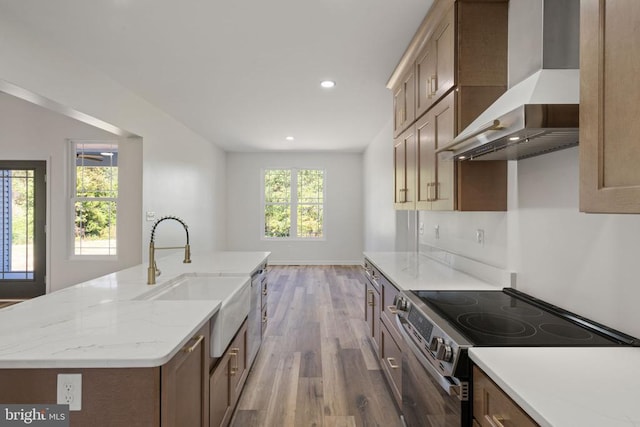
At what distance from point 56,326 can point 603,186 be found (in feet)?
6.28

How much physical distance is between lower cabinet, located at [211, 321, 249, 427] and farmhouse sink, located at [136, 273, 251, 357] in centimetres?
9

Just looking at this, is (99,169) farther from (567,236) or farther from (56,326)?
(567,236)

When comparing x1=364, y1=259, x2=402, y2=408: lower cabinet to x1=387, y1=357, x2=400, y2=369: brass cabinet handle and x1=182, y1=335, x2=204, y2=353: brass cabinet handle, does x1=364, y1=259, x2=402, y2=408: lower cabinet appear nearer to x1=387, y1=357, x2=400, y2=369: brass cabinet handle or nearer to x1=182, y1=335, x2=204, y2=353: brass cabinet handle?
x1=387, y1=357, x2=400, y2=369: brass cabinet handle

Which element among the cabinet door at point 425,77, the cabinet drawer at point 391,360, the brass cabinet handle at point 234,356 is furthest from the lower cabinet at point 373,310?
the cabinet door at point 425,77

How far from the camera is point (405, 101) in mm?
2910

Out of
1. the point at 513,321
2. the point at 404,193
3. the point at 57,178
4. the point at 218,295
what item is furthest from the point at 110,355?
the point at 57,178

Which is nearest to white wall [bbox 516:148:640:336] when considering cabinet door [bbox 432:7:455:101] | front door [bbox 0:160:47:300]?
cabinet door [bbox 432:7:455:101]

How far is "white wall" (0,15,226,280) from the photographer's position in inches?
101

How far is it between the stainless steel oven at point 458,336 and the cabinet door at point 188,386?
947 millimetres

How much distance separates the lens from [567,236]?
5.22ft

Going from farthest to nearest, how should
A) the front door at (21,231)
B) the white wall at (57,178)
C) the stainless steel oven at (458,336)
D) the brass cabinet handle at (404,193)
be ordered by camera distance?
1. the front door at (21,231)
2. the white wall at (57,178)
3. the brass cabinet handle at (404,193)
4. the stainless steel oven at (458,336)

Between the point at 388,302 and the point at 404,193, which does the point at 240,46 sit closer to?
the point at 404,193

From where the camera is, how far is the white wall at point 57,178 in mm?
4309

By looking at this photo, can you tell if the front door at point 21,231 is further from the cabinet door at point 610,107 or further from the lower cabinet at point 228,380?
the cabinet door at point 610,107
